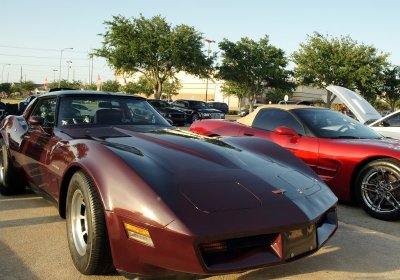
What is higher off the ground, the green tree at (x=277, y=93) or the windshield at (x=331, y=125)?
the green tree at (x=277, y=93)

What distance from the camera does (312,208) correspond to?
281 centimetres

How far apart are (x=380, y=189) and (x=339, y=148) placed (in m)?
0.74

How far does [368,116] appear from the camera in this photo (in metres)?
7.78

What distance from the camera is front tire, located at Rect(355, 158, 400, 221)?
478 centimetres

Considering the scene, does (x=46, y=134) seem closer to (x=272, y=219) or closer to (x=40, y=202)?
(x=40, y=202)

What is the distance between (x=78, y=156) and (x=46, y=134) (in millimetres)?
1179

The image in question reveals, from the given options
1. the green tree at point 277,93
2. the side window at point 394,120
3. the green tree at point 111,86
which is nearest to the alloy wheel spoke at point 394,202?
the side window at point 394,120

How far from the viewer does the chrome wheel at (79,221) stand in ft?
9.83

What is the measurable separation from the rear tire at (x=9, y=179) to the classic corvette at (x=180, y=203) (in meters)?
1.41

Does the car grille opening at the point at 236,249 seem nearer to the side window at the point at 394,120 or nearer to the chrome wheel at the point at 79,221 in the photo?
the chrome wheel at the point at 79,221

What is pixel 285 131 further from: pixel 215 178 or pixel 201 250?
pixel 201 250

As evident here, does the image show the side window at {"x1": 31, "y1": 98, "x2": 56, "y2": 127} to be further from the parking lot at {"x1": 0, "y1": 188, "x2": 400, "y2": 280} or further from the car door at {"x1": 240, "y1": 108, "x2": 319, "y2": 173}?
the car door at {"x1": 240, "y1": 108, "x2": 319, "y2": 173}

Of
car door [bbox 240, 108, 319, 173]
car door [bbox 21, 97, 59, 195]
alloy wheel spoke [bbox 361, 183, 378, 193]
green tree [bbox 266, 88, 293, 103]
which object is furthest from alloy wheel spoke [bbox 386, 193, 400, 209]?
green tree [bbox 266, 88, 293, 103]

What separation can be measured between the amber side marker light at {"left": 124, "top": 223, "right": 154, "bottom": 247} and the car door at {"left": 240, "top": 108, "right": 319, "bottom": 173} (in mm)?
3665
